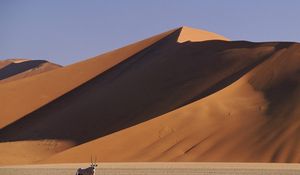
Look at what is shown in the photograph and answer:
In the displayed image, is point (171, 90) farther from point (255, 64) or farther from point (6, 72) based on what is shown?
point (6, 72)

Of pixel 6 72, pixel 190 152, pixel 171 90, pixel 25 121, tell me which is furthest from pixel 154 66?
pixel 6 72

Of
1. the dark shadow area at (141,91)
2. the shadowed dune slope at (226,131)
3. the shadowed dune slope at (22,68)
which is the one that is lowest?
the shadowed dune slope at (226,131)

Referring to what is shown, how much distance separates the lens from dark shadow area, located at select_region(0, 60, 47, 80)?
5477 inches

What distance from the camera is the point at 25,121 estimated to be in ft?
186

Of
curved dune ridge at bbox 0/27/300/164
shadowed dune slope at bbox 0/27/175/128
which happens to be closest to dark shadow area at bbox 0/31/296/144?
curved dune ridge at bbox 0/27/300/164

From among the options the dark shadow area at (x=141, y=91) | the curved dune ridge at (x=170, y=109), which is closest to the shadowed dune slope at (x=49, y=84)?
the curved dune ridge at (x=170, y=109)

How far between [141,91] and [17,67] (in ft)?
310

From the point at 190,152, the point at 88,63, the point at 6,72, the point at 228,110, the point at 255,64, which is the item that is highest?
the point at 6,72

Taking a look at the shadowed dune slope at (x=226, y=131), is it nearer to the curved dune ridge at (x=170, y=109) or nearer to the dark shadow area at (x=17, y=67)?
the curved dune ridge at (x=170, y=109)

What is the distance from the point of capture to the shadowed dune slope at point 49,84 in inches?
2395

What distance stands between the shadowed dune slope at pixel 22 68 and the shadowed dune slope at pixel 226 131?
Result: 88.2m

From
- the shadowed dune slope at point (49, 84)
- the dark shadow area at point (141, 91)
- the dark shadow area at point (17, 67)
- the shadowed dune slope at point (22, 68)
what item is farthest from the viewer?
the dark shadow area at point (17, 67)

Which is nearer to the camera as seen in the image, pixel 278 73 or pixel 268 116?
pixel 268 116

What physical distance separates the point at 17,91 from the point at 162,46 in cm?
1629
